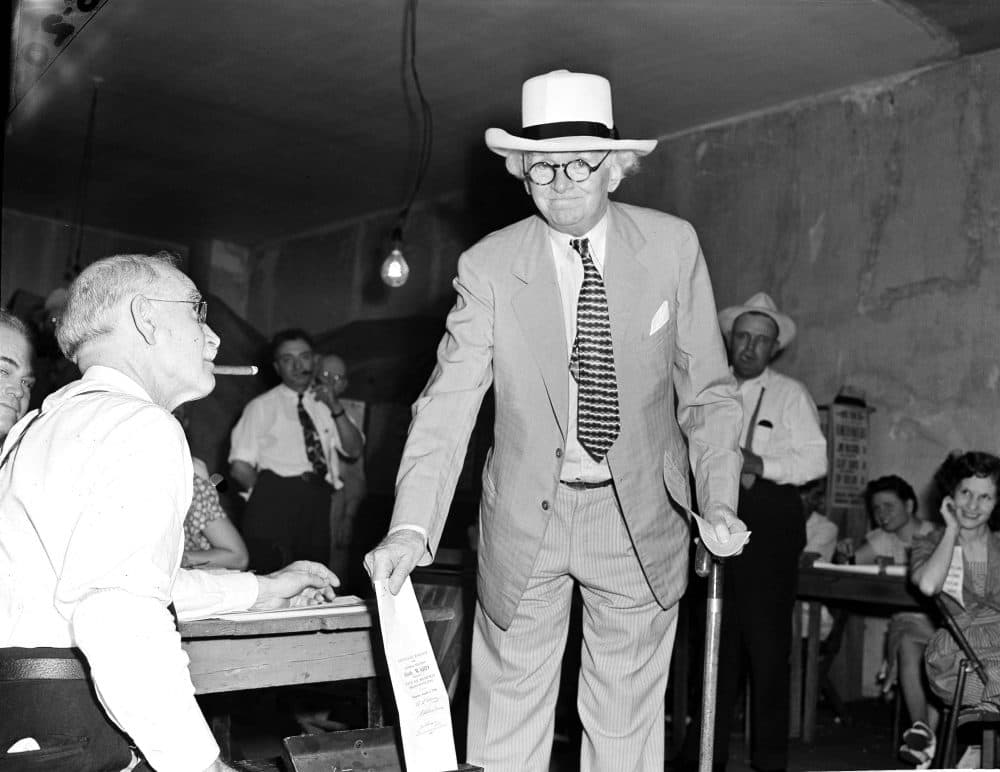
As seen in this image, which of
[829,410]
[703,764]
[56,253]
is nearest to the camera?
[703,764]

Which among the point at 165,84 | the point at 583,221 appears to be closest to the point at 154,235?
the point at 165,84

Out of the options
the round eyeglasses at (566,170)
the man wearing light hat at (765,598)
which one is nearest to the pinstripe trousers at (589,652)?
the round eyeglasses at (566,170)

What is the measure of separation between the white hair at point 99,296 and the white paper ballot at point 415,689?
60 cm

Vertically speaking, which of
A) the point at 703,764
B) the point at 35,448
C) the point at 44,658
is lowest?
the point at 703,764

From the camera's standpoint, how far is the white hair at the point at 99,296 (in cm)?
176

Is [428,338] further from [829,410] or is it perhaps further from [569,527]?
[569,527]

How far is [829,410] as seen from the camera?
659cm

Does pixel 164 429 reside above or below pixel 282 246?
below

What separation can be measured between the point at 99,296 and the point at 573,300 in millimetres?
1037

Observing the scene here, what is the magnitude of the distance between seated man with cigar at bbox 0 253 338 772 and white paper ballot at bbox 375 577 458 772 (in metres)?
0.37

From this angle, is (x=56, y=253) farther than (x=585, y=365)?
Yes

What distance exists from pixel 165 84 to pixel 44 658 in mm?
6475

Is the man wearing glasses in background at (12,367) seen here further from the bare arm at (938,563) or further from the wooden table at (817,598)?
the wooden table at (817,598)

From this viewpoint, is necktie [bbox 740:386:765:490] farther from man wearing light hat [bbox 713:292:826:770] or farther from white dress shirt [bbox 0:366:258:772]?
white dress shirt [bbox 0:366:258:772]
